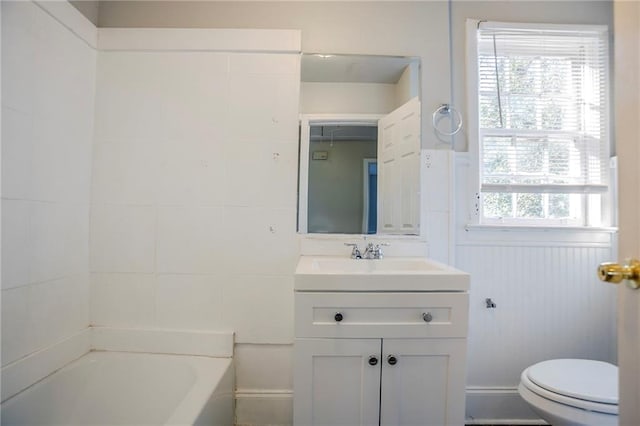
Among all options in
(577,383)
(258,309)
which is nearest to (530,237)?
(577,383)

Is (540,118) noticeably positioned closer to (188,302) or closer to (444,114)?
(444,114)

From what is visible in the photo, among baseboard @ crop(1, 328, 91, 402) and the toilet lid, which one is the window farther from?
baseboard @ crop(1, 328, 91, 402)

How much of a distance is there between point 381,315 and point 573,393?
735 millimetres

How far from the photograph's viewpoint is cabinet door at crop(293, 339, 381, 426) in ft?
3.56

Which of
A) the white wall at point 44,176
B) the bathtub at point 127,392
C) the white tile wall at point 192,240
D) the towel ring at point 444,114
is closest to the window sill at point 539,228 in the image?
the towel ring at point 444,114

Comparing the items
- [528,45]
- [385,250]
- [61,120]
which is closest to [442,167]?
[385,250]

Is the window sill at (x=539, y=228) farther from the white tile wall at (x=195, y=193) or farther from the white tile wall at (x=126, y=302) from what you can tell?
the white tile wall at (x=126, y=302)

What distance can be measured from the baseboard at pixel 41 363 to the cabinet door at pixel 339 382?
1.03 m

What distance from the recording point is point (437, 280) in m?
1.11

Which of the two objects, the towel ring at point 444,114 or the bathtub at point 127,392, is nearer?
the bathtub at point 127,392

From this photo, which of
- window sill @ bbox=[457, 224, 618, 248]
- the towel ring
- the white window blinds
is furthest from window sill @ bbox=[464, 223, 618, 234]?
the towel ring

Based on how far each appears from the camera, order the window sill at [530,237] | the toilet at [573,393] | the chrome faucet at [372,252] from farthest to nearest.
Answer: the window sill at [530,237] < the chrome faucet at [372,252] < the toilet at [573,393]

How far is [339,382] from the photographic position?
109 centimetres

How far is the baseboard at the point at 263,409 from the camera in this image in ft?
4.88
